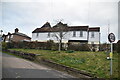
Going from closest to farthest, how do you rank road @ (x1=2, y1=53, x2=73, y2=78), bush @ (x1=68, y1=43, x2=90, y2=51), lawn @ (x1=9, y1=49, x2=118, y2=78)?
road @ (x1=2, y1=53, x2=73, y2=78), lawn @ (x1=9, y1=49, x2=118, y2=78), bush @ (x1=68, y1=43, x2=90, y2=51)

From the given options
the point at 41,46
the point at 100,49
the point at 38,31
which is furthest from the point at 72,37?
the point at 100,49

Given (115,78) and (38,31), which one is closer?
(115,78)

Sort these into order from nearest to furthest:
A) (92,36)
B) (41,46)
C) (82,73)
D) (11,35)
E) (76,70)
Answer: (82,73), (76,70), (41,46), (92,36), (11,35)

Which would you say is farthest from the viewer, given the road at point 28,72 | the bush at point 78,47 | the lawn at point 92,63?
the bush at point 78,47

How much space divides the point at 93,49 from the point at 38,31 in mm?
28312

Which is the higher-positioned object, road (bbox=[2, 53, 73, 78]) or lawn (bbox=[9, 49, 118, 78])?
lawn (bbox=[9, 49, 118, 78])

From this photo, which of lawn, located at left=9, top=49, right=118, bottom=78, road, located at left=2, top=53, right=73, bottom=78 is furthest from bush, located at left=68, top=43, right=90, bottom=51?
road, located at left=2, top=53, right=73, bottom=78

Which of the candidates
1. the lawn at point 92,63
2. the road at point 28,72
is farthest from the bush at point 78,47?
the road at point 28,72

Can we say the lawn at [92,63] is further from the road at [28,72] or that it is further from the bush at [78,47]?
the bush at [78,47]

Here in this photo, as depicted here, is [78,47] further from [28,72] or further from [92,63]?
[28,72]

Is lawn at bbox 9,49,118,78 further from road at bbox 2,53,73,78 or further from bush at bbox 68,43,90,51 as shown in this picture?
bush at bbox 68,43,90,51

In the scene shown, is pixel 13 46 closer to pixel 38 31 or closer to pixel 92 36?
pixel 38 31

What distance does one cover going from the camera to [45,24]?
5456cm

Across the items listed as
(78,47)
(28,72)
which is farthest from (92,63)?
(78,47)
